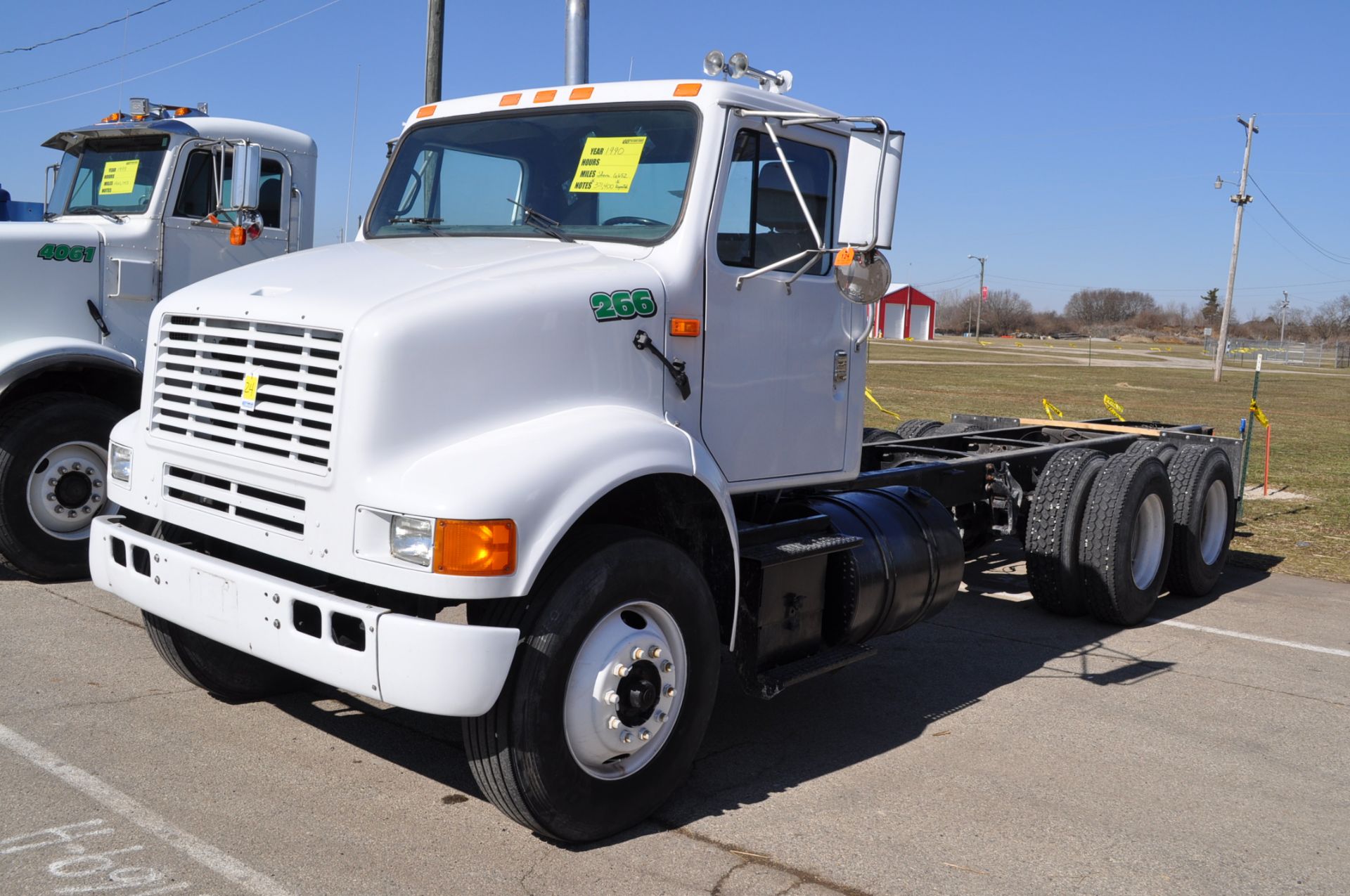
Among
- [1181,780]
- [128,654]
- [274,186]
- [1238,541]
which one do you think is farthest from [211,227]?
[1238,541]

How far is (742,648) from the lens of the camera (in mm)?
4824

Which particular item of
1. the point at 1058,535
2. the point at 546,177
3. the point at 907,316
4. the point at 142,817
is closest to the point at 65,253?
the point at 546,177

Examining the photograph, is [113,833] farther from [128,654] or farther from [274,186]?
[274,186]

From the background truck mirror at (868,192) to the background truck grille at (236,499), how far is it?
2.24m

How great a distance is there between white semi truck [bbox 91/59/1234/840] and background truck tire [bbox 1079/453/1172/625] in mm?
1780

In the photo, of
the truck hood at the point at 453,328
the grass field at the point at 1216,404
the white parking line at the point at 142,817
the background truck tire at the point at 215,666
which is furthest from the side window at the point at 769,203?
the grass field at the point at 1216,404

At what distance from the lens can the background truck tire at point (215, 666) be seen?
509 centimetres

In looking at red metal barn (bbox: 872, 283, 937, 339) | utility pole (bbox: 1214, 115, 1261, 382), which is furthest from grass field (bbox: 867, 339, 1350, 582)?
red metal barn (bbox: 872, 283, 937, 339)

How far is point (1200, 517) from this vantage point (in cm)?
834

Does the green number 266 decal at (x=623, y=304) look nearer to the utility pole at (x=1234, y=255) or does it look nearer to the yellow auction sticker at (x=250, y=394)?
the yellow auction sticker at (x=250, y=394)

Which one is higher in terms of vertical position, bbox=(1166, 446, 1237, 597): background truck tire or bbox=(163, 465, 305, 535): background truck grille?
bbox=(163, 465, 305, 535): background truck grille

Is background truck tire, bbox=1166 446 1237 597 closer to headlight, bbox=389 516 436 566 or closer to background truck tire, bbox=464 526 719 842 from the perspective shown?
background truck tire, bbox=464 526 719 842

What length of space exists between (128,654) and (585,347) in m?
3.25

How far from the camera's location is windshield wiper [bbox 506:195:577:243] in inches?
188
